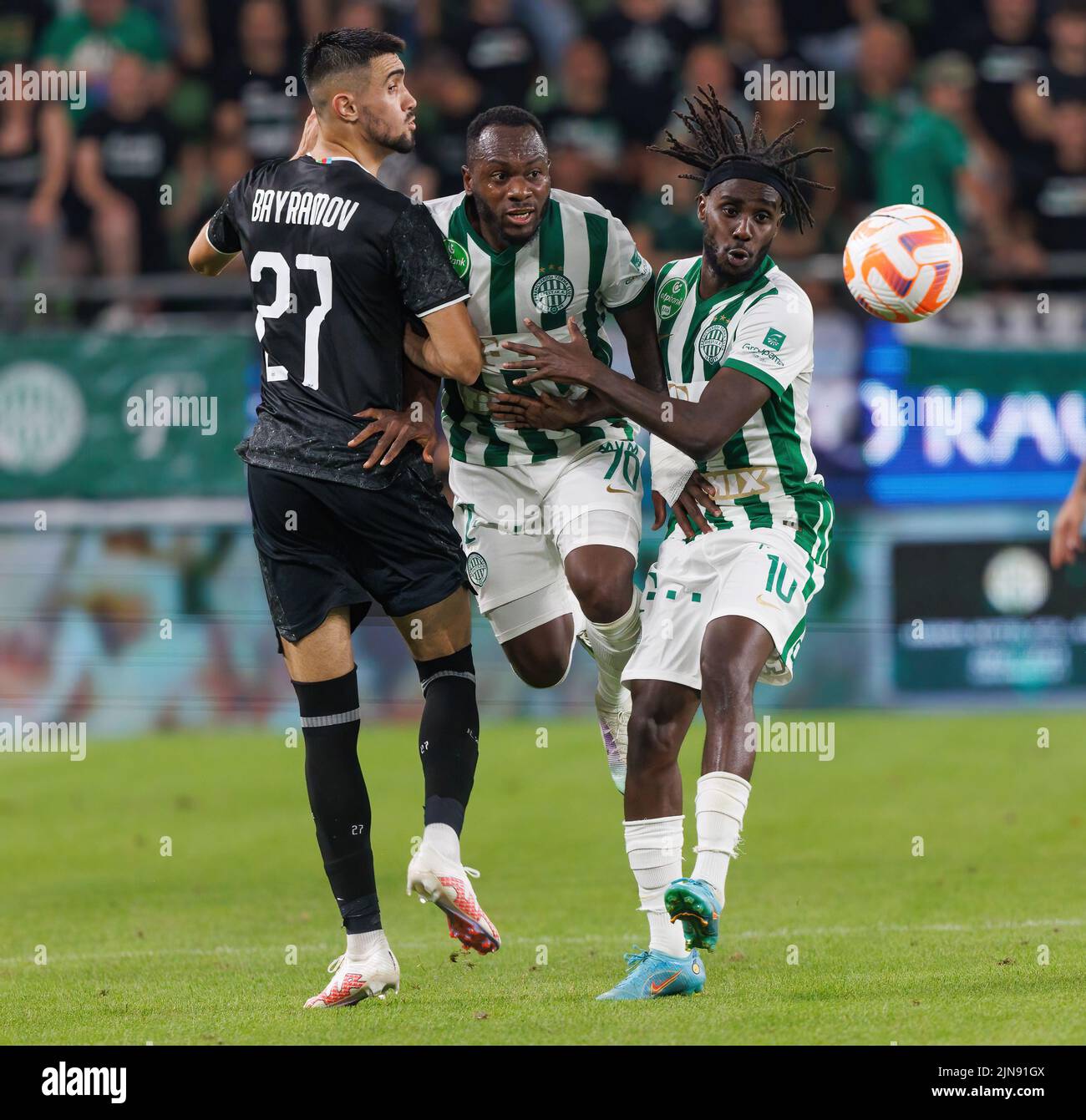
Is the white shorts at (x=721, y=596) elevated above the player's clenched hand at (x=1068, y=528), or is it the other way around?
the player's clenched hand at (x=1068, y=528)

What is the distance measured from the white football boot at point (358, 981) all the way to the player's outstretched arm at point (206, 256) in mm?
2306

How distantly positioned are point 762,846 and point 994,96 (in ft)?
27.9

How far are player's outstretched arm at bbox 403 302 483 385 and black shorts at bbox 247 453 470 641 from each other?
1.01 ft

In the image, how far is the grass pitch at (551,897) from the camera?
4914mm

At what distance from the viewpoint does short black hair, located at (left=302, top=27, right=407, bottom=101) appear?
211 inches

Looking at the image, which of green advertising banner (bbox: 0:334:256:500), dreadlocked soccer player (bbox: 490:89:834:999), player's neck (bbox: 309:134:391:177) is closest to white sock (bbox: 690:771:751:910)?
dreadlocked soccer player (bbox: 490:89:834:999)

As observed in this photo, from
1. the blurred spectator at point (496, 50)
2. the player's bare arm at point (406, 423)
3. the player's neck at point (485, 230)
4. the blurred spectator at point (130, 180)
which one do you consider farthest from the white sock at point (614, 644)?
the blurred spectator at point (496, 50)

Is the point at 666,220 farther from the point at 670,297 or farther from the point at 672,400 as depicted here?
the point at 672,400

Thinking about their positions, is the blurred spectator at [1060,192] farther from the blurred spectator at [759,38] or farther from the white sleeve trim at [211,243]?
the white sleeve trim at [211,243]

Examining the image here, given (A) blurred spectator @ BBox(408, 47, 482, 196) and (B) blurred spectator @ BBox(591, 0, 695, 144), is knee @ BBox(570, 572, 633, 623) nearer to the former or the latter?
(A) blurred spectator @ BBox(408, 47, 482, 196)

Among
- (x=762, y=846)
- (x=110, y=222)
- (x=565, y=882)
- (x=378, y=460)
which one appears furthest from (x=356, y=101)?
(x=110, y=222)

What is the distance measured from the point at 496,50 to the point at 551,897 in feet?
29.4

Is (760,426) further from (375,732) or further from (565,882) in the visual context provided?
(375,732)

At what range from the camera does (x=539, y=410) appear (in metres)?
5.88
